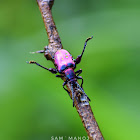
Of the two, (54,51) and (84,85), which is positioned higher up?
(84,85)

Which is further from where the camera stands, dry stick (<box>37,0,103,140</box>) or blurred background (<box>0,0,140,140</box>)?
blurred background (<box>0,0,140,140</box>)

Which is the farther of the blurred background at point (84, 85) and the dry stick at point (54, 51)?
the blurred background at point (84, 85)

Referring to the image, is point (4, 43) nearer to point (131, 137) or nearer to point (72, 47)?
point (72, 47)

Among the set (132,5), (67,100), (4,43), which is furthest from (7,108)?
(132,5)

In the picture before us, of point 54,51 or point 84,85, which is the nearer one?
point 54,51
